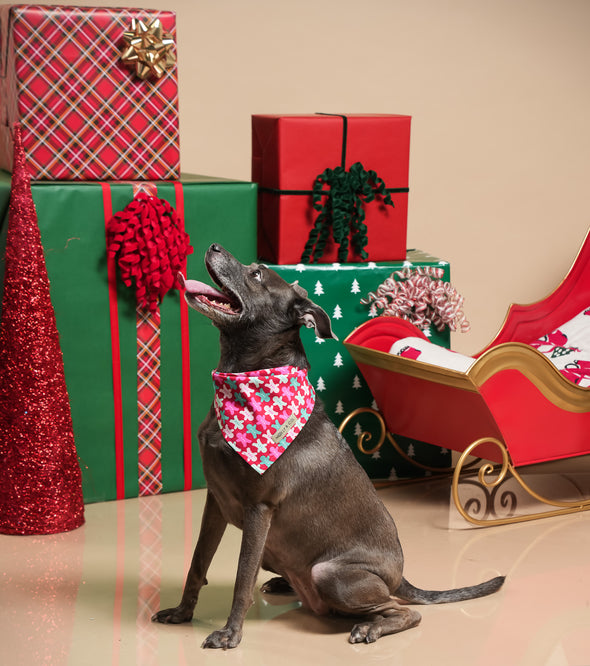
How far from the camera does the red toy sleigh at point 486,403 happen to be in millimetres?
3895

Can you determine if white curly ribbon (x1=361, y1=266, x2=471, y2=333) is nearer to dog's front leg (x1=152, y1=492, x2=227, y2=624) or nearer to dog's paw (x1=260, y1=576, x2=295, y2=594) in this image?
dog's paw (x1=260, y1=576, x2=295, y2=594)

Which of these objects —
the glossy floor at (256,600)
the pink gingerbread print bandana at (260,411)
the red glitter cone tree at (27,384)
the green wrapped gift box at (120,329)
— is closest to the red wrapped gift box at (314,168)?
the green wrapped gift box at (120,329)

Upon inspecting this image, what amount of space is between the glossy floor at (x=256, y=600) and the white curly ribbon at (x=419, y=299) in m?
0.87

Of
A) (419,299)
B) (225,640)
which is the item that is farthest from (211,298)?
(419,299)

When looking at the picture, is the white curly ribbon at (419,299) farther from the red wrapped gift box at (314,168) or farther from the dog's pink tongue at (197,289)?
the dog's pink tongue at (197,289)

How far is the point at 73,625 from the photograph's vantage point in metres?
3.11

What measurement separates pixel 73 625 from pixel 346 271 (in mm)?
1976

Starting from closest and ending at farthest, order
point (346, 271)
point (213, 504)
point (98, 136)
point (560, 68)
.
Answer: point (213, 504), point (98, 136), point (346, 271), point (560, 68)

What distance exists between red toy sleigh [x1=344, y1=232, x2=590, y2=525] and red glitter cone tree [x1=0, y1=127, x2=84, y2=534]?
1.25 m

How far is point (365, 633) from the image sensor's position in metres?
2.97

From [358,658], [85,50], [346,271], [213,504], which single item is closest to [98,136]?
[85,50]

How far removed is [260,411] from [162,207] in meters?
1.46

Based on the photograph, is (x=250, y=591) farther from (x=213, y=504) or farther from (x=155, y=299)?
(x=155, y=299)

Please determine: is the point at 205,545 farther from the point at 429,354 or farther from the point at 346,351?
the point at 346,351
